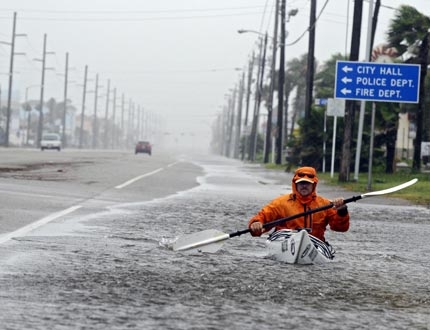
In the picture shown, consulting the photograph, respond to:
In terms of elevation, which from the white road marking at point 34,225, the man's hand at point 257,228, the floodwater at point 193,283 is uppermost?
the man's hand at point 257,228

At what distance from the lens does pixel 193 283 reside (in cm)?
836

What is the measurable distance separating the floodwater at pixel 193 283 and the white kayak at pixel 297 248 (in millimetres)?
130

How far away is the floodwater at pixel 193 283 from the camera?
6629mm

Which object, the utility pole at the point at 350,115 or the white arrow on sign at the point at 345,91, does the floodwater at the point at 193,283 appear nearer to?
the white arrow on sign at the point at 345,91

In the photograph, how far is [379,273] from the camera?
9.84 m

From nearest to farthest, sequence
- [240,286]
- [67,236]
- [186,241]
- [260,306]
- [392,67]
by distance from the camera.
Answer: [260,306]
[240,286]
[186,241]
[67,236]
[392,67]

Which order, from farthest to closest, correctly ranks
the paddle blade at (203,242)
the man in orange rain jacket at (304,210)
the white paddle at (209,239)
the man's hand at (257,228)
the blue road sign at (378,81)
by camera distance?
the blue road sign at (378,81) → the man in orange rain jacket at (304,210) → the paddle blade at (203,242) → the white paddle at (209,239) → the man's hand at (257,228)

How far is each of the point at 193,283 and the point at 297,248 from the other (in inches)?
78.7

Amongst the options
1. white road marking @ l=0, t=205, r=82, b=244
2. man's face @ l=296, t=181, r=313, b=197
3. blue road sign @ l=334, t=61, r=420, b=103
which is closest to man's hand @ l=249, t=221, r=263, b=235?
man's face @ l=296, t=181, r=313, b=197

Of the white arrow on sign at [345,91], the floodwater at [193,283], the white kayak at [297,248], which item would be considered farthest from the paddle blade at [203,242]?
the white arrow on sign at [345,91]

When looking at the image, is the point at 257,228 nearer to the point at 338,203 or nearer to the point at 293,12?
the point at 338,203

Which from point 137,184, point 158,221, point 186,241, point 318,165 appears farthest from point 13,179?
point 318,165

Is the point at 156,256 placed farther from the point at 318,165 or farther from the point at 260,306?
the point at 318,165

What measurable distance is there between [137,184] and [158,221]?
37.8ft
